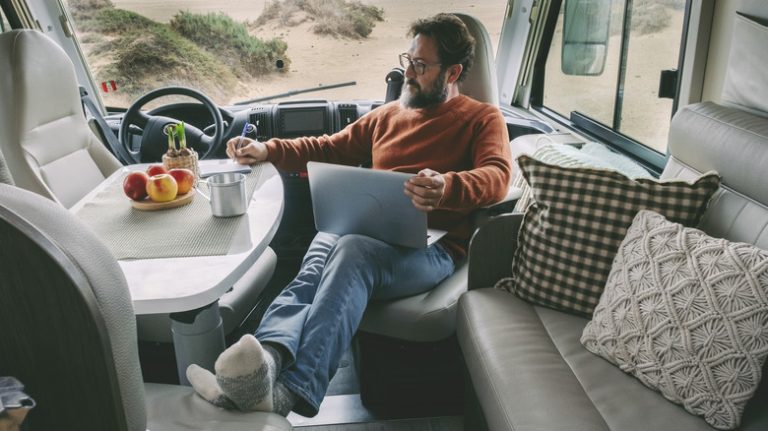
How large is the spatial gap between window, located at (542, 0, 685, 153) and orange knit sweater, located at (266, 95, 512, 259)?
63 cm

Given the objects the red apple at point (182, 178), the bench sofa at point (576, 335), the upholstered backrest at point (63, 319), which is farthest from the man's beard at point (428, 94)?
the upholstered backrest at point (63, 319)

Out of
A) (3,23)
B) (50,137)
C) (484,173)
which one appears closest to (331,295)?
(484,173)

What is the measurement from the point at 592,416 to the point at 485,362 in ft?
0.97

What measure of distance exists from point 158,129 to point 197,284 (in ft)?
5.19

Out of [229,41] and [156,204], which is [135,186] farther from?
[229,41]

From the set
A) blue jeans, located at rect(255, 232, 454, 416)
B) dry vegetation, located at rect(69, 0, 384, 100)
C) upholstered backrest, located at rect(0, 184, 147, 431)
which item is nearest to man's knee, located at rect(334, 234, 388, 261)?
blue jeans, located at rect(255, 232, 454, 416)

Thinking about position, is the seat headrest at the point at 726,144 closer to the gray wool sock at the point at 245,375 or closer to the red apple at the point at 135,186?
the gray wool sock at the point at 245,375

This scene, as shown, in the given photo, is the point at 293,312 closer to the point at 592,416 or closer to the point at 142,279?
the point at 142,279

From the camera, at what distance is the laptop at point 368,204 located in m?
1.61

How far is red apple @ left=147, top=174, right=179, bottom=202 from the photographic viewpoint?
1587mm

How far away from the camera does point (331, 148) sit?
228 cm

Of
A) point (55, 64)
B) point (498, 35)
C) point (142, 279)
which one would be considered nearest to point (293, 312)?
point (142, 279)

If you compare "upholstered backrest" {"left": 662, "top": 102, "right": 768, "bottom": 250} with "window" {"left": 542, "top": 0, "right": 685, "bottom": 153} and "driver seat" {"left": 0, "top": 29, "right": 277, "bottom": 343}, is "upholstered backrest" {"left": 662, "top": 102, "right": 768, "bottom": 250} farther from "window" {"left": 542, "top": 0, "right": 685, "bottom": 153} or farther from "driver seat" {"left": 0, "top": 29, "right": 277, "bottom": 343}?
"driver seat" {"left": 0, "top": 29, "right": 277, "bottom": 343}

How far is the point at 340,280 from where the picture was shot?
1567mm
